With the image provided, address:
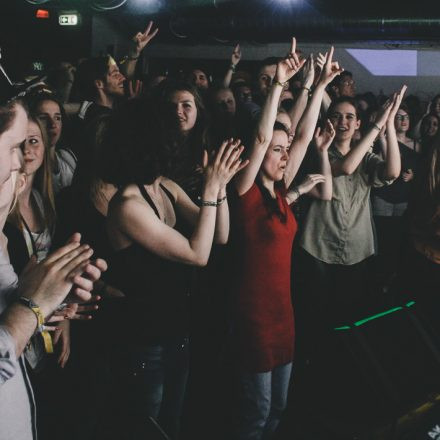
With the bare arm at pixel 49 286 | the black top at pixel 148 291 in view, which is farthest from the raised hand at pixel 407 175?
the bare arm at pixel 49 286

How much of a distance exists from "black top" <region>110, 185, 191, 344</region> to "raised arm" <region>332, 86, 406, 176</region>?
137 cm

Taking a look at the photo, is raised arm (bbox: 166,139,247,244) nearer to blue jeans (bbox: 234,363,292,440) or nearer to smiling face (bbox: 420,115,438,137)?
blue jeans (bbox: 234,363,292,440)

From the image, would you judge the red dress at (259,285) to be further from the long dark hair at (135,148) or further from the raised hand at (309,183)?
the raised hand at (309,183)

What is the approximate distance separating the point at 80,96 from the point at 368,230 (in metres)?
2.08

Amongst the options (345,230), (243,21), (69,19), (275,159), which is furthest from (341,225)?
(69,19)

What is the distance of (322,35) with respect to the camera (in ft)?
28.8

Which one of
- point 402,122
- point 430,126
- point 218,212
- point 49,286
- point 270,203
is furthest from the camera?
point 430,126

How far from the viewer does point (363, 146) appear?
2.75 metres

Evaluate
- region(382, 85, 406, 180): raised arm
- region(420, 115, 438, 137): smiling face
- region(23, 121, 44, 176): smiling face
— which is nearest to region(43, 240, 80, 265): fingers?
region(23, 121, 44, 176): smiling face

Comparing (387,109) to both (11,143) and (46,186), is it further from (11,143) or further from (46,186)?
(11,143)

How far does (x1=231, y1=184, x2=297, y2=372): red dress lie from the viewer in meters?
1.87

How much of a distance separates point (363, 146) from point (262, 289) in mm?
1207

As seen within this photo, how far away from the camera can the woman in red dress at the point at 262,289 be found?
73.9 inches

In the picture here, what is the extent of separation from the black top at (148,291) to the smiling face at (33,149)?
0.59 m
